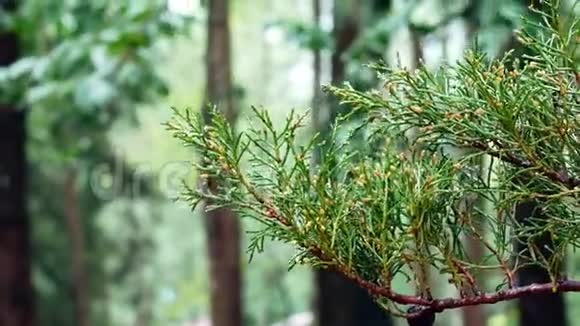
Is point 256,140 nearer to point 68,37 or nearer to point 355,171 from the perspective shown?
point 355,171

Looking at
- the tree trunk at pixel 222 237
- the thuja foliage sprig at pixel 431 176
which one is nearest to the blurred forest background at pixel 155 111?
the tree trunk at pixel 222 237

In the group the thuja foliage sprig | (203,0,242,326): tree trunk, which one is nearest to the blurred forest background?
(203,0,242,326): tree trunk

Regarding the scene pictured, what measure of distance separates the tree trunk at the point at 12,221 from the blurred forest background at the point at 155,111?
17mm

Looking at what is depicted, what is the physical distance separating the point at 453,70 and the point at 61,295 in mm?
12551

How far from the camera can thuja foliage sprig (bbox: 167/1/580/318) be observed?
61.9 inches

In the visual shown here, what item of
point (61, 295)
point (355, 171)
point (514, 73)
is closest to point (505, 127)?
point (514, 73)

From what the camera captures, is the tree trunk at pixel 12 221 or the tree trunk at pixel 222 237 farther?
the tree trunk at pixel 12 221

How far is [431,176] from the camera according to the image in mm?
1601

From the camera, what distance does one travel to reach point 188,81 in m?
15.3

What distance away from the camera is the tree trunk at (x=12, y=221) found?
25.3 feet

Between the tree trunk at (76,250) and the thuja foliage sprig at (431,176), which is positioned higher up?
the tree trunk at (76,250)

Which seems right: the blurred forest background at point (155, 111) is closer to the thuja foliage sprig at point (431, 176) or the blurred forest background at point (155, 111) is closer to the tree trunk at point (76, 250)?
the tree trunk at point (76, 250)

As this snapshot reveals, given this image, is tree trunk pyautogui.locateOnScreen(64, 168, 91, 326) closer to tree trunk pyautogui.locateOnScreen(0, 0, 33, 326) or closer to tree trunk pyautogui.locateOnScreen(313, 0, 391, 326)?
tree trunk pyautogui.locateOnScreen(0, 0, 33, 326)

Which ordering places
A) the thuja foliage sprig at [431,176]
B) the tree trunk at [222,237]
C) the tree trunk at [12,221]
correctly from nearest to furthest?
the thuja foliage sprig at [431,176] → the tree trunk at [222,237] → the tree trunk at [12,221]
